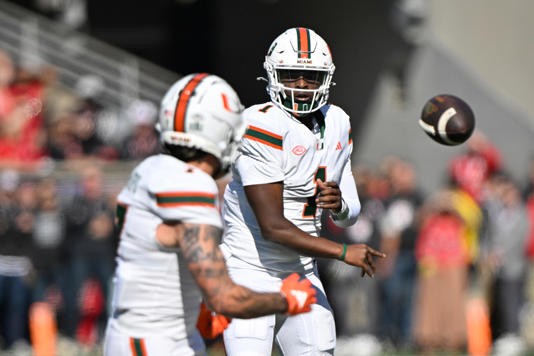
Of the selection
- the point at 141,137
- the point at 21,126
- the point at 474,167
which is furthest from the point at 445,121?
the point at 21,126

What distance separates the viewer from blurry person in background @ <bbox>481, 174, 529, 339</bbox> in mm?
10703

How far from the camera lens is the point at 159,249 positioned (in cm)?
401

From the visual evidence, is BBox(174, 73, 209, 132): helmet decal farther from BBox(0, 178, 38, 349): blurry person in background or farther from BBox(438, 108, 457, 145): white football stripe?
BBox(0, 178, 38, 349): blurry person in background

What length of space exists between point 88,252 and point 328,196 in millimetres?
5802

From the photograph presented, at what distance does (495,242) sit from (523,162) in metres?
2.66

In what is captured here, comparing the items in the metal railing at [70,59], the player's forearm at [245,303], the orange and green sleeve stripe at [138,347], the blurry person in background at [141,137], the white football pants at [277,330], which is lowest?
the white football pants at [277,330]

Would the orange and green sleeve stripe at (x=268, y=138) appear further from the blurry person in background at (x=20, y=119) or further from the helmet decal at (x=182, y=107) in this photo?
the blurry person in background at (x=20, y=119)

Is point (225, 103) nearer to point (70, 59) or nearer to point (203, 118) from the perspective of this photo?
point (203, 118)

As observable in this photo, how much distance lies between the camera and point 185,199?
3.88 meters

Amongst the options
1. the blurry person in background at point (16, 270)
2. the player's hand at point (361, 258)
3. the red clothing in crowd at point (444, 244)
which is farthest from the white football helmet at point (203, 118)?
the red clothing in crowd at point (444, 244)

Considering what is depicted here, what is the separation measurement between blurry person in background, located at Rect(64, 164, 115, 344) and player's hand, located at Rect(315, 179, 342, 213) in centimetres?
560

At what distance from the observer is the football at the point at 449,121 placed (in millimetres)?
5531

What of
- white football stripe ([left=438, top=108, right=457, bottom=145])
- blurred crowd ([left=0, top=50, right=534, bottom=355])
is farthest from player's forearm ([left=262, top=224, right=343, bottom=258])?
blurred crowd ([left=0, top=50, right=534, bottom=355])

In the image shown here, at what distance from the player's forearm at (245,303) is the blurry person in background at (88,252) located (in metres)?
6.62
